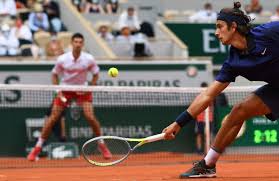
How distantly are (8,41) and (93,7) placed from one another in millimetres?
4167

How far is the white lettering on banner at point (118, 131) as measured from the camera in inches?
596

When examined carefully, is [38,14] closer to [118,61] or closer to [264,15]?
[118,61]

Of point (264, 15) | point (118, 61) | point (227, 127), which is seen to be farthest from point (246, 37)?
point (264, 15)

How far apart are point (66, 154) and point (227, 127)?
6432mm

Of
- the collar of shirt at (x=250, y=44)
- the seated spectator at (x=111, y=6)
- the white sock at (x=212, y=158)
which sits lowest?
the white sock at (x=212, y=158)

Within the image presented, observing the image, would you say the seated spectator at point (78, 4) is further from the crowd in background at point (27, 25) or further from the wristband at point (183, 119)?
the wristband at point (183, 119)

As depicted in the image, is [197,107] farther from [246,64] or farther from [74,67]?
[74,67]

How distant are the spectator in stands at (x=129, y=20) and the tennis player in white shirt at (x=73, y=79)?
5569 mm

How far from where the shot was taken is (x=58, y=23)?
19297 mm

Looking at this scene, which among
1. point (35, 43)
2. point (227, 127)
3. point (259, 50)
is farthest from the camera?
point (35, 43)

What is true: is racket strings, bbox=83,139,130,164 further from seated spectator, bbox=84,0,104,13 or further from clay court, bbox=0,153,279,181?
seated spectator, bbox=84,0,104,13

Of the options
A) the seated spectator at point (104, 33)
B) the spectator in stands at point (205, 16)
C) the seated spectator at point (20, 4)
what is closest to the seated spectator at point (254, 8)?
the spectator in stands at point (205, 16)

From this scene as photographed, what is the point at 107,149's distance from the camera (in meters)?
10.4

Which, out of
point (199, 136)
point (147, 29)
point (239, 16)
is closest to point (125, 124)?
point (199, 136)
